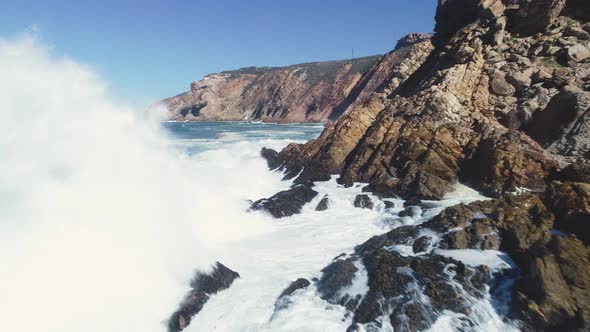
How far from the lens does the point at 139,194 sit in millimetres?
13438

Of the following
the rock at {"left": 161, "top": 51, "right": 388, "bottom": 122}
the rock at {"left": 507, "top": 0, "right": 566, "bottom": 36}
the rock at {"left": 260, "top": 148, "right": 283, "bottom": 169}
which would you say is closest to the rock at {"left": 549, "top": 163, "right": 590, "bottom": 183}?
the rock at {"left": 507, "top": 0, "right": 566, "bottom": 36}

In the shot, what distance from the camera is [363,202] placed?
16.5 m

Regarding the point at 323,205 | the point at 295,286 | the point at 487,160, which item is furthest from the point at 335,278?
the point at 487,160

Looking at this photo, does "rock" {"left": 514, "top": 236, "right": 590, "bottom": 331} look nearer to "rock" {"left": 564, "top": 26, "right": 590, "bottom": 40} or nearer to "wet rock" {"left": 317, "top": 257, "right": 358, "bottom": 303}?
"wet rock" {"left": 317, "top": 257, "right": 358, "bottom": 303}

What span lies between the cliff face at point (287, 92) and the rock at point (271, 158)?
208ft

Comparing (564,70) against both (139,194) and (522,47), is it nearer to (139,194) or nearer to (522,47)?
(522,47)

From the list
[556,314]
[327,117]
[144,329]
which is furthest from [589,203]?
[327,117]

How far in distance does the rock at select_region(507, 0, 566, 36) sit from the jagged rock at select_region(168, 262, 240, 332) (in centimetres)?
2139

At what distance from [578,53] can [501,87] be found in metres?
3.94

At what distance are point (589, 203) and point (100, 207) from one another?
1276cm

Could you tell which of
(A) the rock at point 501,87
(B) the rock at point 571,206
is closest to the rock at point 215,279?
(B) the rock at point 571,206

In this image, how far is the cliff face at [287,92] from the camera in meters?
99.6

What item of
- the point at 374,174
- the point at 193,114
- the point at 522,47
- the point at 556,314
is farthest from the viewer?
the point at 193,114

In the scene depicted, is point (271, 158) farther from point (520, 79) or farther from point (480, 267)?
point (480, 267)
